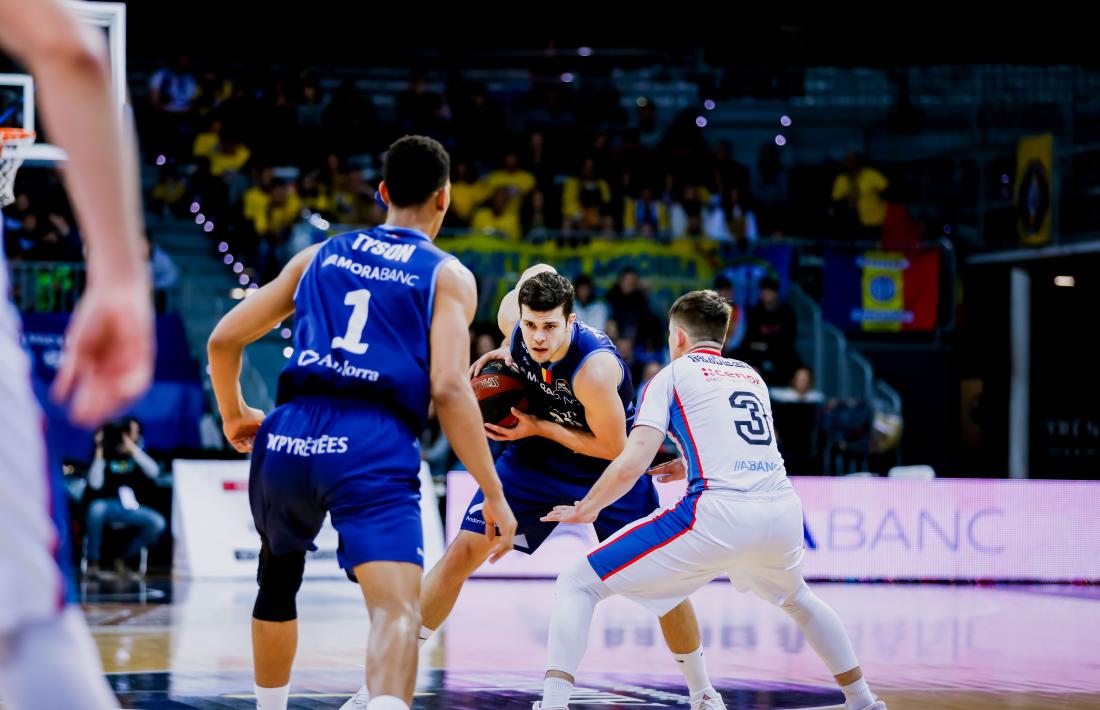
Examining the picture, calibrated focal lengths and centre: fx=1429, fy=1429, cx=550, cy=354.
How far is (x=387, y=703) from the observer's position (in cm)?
371

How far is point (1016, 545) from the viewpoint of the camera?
13953mm

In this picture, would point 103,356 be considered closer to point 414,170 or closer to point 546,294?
point 414,170

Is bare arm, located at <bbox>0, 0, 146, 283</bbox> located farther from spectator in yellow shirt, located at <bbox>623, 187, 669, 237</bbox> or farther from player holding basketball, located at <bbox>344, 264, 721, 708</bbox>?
spectator in yellow shirt, located at <bbox>623, 187, 669, 237</bbox>

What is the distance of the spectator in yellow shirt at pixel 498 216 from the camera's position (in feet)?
56.2

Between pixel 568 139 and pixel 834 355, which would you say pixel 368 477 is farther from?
pixel 568 139

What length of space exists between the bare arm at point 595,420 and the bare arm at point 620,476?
48 cm

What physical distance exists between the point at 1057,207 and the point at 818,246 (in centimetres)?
339

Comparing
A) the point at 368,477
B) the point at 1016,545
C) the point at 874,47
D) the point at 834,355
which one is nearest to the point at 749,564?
the point at 368,477

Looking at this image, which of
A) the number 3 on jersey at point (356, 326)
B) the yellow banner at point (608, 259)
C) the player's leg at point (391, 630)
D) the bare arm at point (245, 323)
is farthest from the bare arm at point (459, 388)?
the yellow banner at point (608, 259)

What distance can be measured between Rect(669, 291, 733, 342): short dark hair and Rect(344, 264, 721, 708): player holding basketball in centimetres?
41

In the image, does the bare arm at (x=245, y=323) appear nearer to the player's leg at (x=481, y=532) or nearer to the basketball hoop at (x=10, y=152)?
the player's leg at (x=481, y=532)

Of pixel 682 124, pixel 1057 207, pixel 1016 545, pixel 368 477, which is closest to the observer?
pixel 368 477

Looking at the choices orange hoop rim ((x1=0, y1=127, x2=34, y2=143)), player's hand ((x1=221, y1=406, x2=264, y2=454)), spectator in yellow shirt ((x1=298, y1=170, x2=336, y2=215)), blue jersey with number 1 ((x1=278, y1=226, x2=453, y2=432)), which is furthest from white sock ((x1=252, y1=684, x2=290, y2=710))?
spectator in yellow shirt ((x1=298, y1=170, x2=336, y2=215))

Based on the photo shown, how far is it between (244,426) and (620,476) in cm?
155
